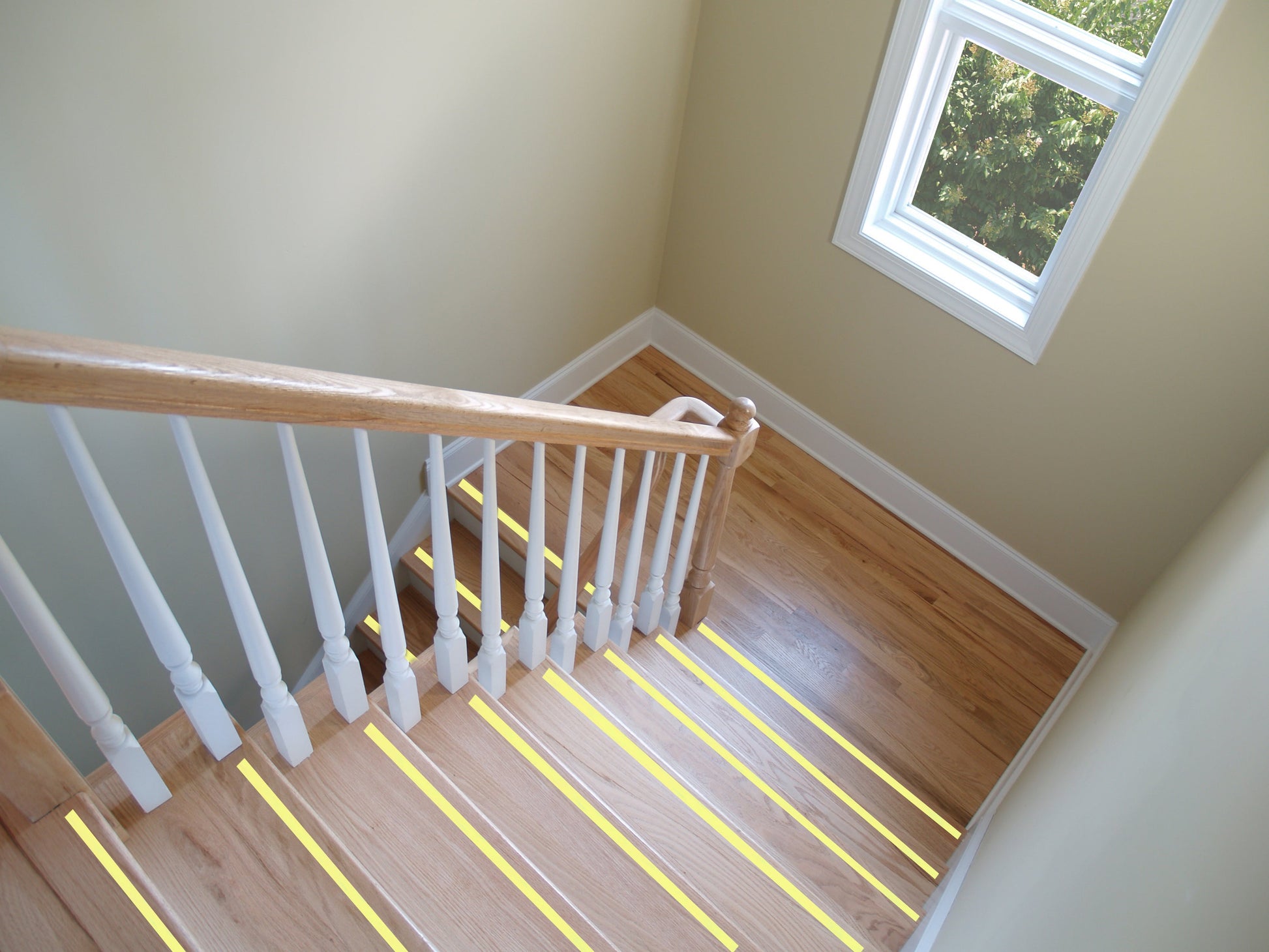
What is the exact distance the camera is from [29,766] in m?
1.01

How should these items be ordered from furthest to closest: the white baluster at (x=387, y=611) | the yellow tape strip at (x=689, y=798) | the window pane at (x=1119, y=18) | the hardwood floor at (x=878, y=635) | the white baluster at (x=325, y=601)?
the hardwood floor at (x=878, y=635), the window pane at (x=1119, y=18), the yellow tape strip at (x=689, y=798), the white baluster at (x=387, y=611), the white baluster at (x=325, y=601)

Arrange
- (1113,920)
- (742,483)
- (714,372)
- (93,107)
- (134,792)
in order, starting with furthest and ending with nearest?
(714,372)
(742,483)
(93,107)
(134,792)
(1113,920)

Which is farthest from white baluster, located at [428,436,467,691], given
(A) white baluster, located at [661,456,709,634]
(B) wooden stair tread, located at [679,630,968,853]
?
(B) wooden stair tread, located at [679,630,968,853]

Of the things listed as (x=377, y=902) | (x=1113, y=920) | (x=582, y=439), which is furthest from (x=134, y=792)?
(x=1113, y=920)

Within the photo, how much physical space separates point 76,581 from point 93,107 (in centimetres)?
97

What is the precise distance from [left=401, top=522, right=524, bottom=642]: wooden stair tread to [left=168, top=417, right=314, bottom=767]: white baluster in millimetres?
1572

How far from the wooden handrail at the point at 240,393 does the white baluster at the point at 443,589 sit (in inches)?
3.2

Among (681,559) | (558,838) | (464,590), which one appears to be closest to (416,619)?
(464,590)

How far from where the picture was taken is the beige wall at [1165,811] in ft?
1.82

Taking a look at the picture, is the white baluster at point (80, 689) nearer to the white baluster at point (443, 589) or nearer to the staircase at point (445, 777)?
the staircase at point (445, 777)

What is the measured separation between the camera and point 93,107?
62.4 inches

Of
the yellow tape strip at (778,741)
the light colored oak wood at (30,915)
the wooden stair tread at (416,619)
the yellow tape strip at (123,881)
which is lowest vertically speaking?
the wooden stair tread at (416,619)

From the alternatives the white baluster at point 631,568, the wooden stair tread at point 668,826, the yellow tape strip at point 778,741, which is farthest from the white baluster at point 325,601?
the yellow tape strip at point 778,741

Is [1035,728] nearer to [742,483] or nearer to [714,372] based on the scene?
[742,483]
